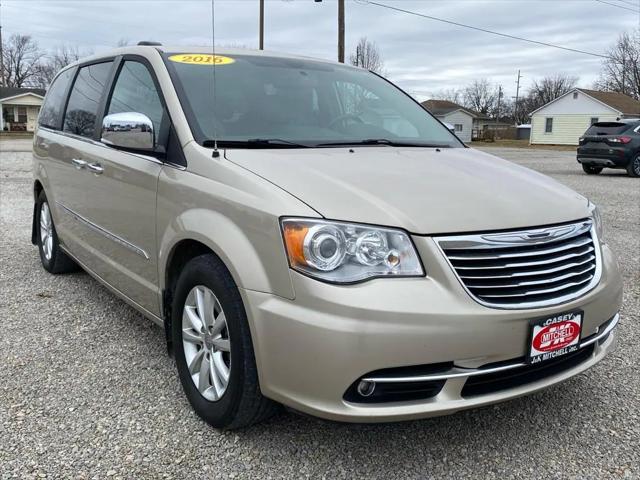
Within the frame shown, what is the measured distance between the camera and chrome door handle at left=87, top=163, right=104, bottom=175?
11.8 ft

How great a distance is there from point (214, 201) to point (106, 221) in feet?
4.31

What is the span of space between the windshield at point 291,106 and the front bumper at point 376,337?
1060 millimetres

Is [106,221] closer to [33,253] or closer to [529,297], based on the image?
[529,297]

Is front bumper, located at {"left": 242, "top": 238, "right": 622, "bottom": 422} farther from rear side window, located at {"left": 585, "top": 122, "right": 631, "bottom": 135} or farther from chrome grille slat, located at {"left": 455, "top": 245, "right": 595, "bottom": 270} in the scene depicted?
rear side window, located at {"left": 585, "top": 122, "right": 631, "bottom": 135}

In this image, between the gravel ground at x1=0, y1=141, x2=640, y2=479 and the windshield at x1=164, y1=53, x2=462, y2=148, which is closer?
the gravel ground at x1=0, y1=141, x2=640, y2=479

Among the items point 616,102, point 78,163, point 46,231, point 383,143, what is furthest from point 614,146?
point 616,102

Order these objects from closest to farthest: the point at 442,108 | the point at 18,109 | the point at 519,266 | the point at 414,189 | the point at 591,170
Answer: the point at 519,266, the point at 414,189, the point at 591,170, the point at 18,109, the point at 442,108

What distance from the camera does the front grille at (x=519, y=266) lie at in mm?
2213

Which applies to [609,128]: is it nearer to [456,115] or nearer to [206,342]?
[206,342]

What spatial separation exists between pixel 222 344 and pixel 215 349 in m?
0.09

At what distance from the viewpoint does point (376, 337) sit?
2061mm

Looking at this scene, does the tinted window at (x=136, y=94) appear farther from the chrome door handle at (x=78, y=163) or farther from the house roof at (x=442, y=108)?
the house roof at (x=442, y=108)

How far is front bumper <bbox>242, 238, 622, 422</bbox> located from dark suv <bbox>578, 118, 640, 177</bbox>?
15973 millimetres

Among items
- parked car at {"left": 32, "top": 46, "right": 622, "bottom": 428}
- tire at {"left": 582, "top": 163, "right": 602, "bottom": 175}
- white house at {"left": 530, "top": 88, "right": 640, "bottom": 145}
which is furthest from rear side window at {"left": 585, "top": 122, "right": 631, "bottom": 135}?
white house at {"left": 530, "top": 88, "right": 640, "bottom": 145}
